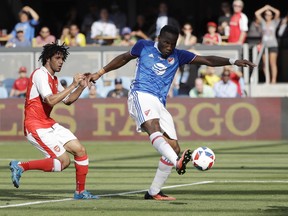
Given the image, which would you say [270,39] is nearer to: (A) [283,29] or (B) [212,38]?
(A) [283,29]

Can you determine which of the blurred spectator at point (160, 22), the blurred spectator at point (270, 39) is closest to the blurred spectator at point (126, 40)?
the blurred spectator at point (160, 22)

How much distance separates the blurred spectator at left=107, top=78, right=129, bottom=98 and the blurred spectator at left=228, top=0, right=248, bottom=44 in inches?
132

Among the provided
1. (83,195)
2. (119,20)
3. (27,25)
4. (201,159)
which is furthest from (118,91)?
(201,159)

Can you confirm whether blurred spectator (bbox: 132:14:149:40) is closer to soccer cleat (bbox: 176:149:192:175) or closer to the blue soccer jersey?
the blue soccer jersey

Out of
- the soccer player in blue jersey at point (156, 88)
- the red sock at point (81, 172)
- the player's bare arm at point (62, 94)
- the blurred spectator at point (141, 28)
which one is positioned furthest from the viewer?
the blurred spectator at point (141, 28)

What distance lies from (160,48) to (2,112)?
13.1m

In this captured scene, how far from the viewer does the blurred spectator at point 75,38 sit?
27.5 metres

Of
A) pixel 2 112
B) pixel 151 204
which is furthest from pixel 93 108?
pixel 151 204

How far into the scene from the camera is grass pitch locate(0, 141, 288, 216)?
11.5 meters

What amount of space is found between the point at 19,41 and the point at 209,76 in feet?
17.9

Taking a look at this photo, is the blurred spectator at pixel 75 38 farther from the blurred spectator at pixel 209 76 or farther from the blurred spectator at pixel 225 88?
the blurred spectator at pixel 225 88

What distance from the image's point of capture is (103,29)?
28.0 meters

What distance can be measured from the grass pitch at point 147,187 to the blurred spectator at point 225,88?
3.08 m

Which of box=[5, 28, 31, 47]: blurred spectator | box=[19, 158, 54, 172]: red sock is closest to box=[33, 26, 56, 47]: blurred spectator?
box=[5, 28, 31, 47]: blurred spectator
